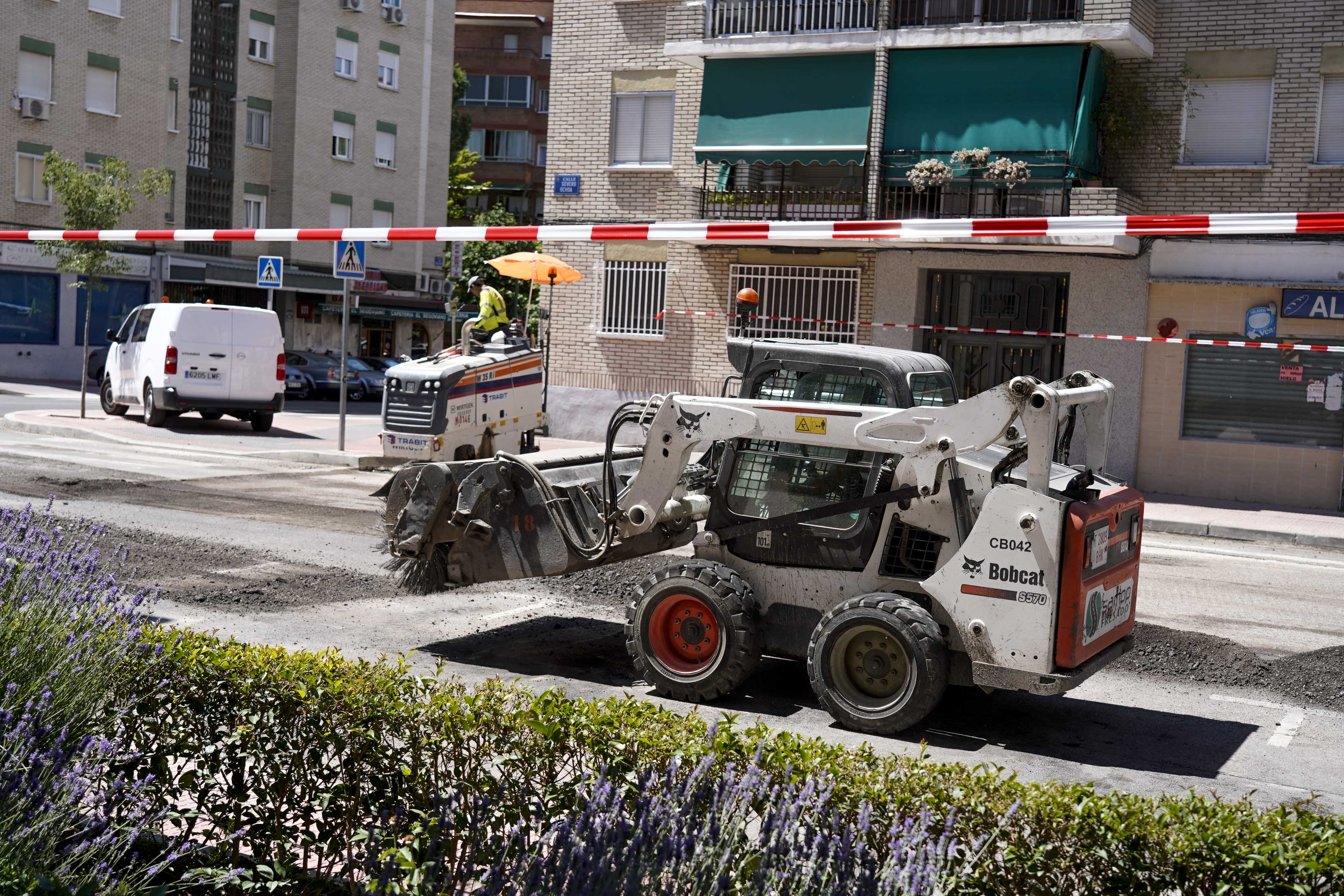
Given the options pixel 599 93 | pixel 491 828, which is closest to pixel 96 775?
pixel 491 828

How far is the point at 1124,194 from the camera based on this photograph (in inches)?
793

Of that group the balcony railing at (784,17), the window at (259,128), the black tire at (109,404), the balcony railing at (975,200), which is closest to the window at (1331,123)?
the balcony railing at (975,200)

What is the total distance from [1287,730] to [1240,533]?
383 inches

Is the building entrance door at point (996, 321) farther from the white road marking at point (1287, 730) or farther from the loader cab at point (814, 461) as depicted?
the loader cab at point (814, 461)

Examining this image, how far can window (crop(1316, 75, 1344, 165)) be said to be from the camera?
19578 millimetres

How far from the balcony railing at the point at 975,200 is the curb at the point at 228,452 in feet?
30.0

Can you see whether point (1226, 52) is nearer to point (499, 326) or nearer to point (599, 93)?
point (599, 93)

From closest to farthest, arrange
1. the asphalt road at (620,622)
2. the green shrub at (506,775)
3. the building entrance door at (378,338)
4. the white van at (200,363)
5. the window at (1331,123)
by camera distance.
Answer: the green shrub at (506,775) < the asphalt road at (620,622) < the window at (1331,123) < the white van at (200,363) < the building entrance door at (378,338)

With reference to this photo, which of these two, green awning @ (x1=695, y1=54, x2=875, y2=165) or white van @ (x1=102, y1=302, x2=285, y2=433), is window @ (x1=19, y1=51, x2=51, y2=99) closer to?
white van @ (x1=102, y1=302, x2=285, y2=433)

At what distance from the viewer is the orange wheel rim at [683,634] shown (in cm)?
693

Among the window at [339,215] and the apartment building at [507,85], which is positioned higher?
the apartment building at [507,85]

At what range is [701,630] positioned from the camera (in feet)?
22.9

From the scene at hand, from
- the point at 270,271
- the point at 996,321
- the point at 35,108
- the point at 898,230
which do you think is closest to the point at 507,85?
the point at 35,108

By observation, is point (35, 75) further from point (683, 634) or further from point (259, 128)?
point (683, 634)
